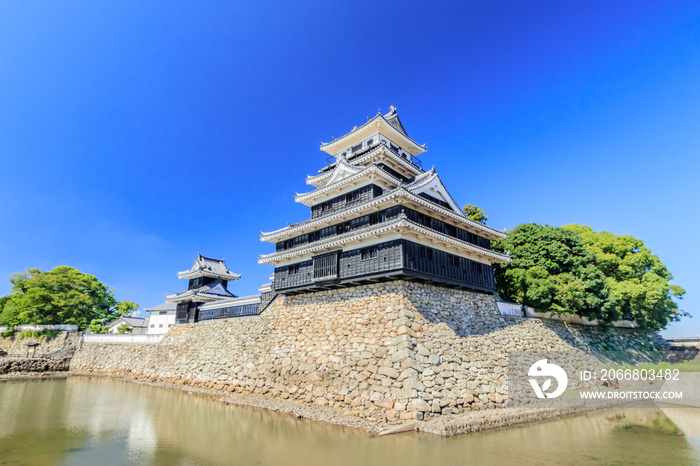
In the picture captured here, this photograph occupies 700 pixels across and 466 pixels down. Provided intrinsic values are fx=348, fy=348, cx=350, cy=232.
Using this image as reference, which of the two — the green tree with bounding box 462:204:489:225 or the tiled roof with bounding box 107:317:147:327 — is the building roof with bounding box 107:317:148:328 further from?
the green tree with bounding box 462:204:489:225

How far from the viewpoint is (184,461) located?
10258mm

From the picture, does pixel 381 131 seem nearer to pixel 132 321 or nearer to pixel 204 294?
pixel 204 294

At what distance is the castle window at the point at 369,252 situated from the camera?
18303mm

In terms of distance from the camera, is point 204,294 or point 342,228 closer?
point 342,228

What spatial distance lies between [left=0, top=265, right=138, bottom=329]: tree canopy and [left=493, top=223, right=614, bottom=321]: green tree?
1664 inches

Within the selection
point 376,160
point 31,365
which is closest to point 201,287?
point 31,365

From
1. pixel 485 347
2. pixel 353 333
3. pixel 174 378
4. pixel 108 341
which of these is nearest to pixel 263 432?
pixel 353 333

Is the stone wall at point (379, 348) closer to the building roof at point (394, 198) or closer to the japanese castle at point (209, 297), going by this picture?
the japanese castle at point (209, 297)

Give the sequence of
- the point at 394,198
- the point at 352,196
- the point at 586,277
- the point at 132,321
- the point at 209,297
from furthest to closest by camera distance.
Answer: the point at 132,321, the point at 209,297, the point at 586,277, the point at 352,196, the point at 394,198

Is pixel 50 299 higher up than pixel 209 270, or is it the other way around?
pixel 209 270

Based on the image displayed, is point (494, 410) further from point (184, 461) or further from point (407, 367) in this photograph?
point (184, 461)

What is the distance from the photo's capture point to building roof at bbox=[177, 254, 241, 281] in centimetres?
3369
